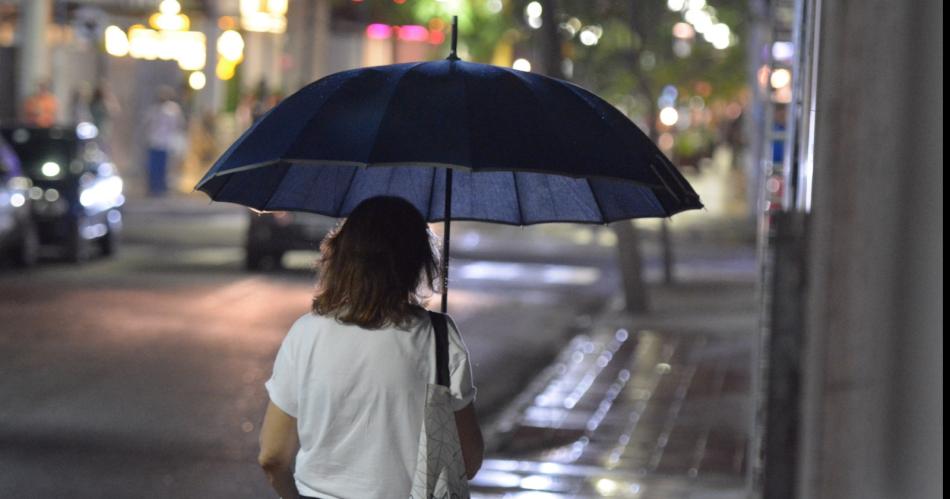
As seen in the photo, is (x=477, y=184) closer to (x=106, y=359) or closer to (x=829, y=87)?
(x=829, y=87)

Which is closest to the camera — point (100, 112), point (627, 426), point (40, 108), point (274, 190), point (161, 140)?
point (274, 190)

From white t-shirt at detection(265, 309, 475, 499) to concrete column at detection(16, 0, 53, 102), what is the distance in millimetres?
27610

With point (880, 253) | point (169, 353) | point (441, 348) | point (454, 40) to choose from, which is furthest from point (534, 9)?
point (441, 348)

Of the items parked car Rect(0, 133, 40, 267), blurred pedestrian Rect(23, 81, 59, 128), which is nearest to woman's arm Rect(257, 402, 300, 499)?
parked car Rect(0, 133, 40, 267)

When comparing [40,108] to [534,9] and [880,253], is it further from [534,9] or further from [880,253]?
[880,253]

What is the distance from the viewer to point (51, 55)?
112 feet

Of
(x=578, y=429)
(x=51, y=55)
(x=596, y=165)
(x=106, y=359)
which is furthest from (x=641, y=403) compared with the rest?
(x=51, y=55)

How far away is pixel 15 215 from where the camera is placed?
17.2 meters

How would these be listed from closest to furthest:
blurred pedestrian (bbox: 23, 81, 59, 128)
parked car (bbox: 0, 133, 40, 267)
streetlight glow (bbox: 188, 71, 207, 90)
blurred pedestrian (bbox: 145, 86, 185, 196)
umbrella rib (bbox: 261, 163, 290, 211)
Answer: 1. umbrella rib (bbox: 261, 163, 290, 211)
2. parked car (bbox: 0, 133, 40, 267)
3. blurred pedestrian (bbox: 23, 81, 59, 128)
4. blurred pedestrian (bbox: 145, 86, 185, 196)
5. streetlight glow (bbox: 188, 71, 207, 90)

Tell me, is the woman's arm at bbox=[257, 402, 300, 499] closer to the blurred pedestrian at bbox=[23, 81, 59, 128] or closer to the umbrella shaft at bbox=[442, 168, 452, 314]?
the umbrella shaft at bbox=[442, 168, 452, 314]

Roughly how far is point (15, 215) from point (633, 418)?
29.8 ft

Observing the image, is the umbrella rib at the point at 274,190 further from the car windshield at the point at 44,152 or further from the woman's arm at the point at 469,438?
the car windshield at the point at 44,152

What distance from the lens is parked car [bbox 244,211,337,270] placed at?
18797mm

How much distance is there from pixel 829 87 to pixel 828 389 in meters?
0.72
